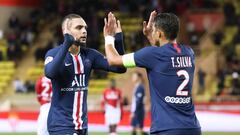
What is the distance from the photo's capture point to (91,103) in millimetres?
25328

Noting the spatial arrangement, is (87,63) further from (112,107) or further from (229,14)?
(229,14)

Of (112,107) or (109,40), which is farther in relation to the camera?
(112,107)

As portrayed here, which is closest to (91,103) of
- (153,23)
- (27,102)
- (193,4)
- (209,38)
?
(27,102)

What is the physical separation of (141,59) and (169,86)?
355mm

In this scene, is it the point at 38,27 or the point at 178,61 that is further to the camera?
the point at 38,27

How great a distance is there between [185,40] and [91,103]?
17.4 ft

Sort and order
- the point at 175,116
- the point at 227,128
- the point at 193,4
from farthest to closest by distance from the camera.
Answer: the point at 193,4
the point at 227,128
the point at 175,116

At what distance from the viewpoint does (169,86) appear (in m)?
6.56

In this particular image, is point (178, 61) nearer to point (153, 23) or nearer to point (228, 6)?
point (153, 23)

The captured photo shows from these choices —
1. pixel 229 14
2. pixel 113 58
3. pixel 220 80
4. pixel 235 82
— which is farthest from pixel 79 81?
pixel 229 14

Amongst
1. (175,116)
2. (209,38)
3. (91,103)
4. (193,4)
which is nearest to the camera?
(175,116)

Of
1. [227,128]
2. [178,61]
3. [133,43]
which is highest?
[133,43]

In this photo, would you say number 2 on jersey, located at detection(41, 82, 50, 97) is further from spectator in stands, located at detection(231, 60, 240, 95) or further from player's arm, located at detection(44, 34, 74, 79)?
spectator in stands, located at detection(231, 60, 240, 95)

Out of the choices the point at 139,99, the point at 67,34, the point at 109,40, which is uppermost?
the point at 67,34
